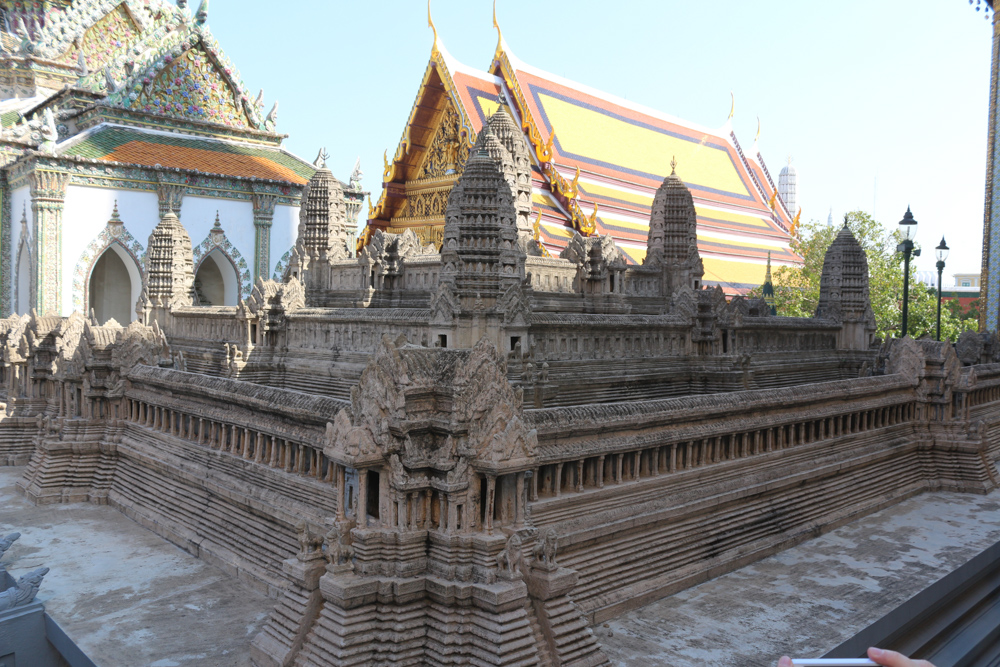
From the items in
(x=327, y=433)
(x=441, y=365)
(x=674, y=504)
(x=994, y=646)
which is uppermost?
(x=441, y=365)

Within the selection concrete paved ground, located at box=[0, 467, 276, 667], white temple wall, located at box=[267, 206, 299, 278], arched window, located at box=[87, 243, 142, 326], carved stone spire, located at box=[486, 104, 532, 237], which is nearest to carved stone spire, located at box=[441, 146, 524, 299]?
concrete paved ground, located at box=[0, 467, 276, 667]

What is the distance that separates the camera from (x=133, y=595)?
763 centimetres

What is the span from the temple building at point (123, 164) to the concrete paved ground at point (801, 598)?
2421cm

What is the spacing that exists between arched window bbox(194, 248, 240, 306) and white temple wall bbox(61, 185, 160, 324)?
3289mm

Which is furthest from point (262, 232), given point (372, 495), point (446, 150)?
point (372, 495)

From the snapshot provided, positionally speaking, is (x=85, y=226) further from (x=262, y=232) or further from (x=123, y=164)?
(x=262, y=232)

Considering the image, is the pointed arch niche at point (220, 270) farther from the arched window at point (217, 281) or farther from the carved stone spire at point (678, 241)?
the carved stone spire at point (678, 241)

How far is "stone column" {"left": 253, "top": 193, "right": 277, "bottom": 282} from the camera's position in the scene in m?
30.7

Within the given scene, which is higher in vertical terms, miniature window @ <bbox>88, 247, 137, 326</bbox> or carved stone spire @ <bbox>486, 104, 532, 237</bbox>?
carved stone spire @ <bbox>486, 104, 532, 237</bbox>

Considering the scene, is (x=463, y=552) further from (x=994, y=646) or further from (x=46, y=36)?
(x=46, y=36)

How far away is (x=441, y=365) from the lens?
6.56 meters

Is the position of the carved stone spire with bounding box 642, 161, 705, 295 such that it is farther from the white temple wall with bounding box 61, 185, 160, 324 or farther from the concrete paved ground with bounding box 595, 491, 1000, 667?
the white temple wall with bounding box 61, 185, 160, 324

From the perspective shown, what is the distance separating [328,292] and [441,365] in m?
16.7

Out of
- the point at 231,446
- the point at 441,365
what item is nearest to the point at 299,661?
the point at 441,365
